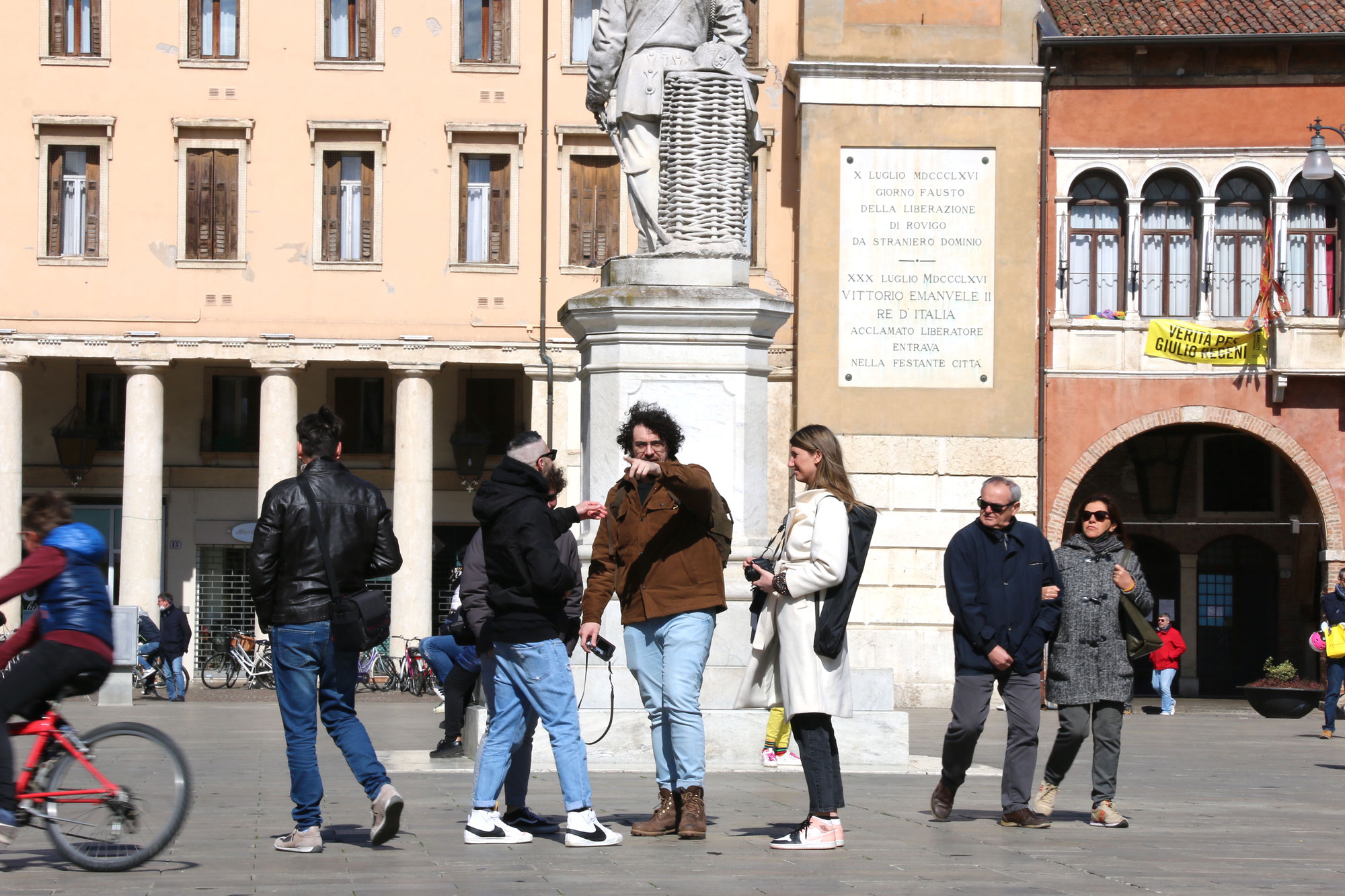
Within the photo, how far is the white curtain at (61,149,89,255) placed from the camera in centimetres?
3266

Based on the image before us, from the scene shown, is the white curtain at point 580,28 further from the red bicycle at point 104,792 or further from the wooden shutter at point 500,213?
the red bicycle at point 104,792

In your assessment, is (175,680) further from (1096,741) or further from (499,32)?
(1096,741)

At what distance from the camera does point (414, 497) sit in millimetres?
32906

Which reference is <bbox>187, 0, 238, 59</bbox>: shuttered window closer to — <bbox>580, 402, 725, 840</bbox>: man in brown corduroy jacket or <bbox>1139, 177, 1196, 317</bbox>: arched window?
<bbox>1139, 177, 1196, 317</bbox>: arched window

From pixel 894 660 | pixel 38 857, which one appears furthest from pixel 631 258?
pixel 894 660

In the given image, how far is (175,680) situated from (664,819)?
21507 mm

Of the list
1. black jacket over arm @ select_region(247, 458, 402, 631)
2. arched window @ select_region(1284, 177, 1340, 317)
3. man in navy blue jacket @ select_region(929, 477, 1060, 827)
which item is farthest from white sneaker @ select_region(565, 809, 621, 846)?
arched window @ select_region(1284, 177, 1340, 317)

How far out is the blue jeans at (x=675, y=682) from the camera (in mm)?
8594

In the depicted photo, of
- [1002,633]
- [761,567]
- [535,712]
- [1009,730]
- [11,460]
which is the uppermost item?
[11,460]

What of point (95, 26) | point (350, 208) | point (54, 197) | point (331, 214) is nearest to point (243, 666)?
point (331, 214)

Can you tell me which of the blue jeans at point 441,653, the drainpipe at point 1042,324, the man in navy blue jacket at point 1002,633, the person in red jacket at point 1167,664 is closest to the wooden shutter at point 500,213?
the drainpipe at point 1042,324

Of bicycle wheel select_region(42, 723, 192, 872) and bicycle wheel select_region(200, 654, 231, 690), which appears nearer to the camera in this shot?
bicycle wheel select_region(42, 723, 192, 872)

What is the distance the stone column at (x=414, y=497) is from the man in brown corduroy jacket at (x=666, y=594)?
23823mm

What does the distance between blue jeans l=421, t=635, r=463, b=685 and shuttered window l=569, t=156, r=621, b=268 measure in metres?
19.1
